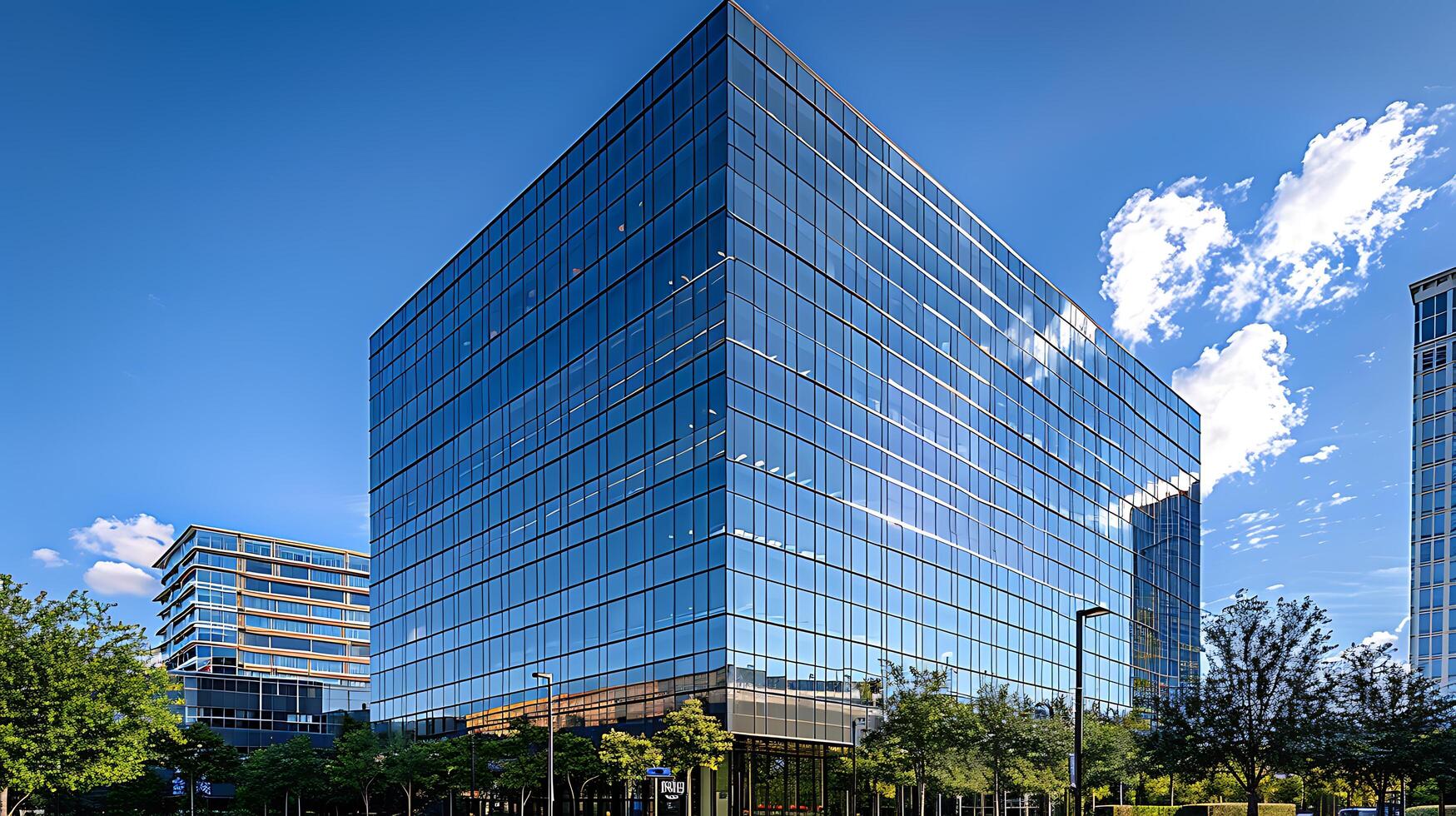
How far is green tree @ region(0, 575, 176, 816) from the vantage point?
38.7 metres

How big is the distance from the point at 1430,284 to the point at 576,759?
113175 mm

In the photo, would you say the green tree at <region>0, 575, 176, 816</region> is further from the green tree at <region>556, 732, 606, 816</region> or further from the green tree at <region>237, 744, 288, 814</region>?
the green tree at <region>237, 744, 288, 814</region>

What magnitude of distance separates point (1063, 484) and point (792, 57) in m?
37.8

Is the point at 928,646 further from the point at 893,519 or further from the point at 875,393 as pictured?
the point at 875,393

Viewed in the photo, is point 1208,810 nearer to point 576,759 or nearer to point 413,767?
point 576,759

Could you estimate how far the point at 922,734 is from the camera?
43469mm

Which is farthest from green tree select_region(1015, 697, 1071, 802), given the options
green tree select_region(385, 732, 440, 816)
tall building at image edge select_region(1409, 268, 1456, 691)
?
tall building at image edge select_region(1409, 268, 1456, 691)

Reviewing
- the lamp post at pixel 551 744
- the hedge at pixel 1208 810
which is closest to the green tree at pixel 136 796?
the lamp post at pixel 551 744

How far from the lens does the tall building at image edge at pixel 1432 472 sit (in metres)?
114

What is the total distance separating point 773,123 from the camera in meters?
52.7

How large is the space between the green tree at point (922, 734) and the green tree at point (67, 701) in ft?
89.5

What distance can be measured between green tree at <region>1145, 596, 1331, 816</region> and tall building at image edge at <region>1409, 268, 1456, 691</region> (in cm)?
9013

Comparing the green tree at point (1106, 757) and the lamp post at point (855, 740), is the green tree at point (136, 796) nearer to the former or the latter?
the lamp post at point (855, 740)

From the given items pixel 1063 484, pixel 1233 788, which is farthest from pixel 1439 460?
pixel 1233 788
